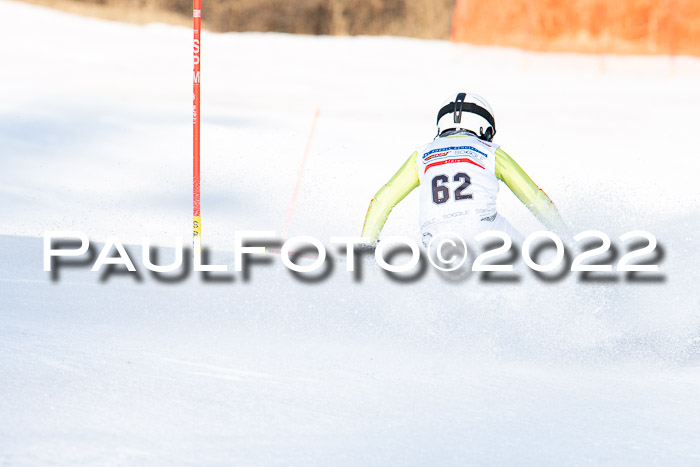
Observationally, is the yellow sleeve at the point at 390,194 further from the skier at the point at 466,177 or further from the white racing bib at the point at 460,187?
the white racing bib at the point at 460,187

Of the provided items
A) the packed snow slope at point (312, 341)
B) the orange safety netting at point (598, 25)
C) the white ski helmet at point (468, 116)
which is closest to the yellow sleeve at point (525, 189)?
the white ski helmet at point (468, 116)

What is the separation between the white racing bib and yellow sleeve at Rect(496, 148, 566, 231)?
0.04 meters

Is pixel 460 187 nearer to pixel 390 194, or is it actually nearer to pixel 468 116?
pixel 468 116

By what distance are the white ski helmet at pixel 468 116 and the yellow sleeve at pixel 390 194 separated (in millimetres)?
256

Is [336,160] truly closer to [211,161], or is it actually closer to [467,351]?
[211,161]

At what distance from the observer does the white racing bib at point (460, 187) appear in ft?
16.9

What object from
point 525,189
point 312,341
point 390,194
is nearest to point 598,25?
point 390,194

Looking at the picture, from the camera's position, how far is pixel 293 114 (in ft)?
49.6

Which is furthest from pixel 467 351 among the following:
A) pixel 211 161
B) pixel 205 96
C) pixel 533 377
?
pixel 205 96

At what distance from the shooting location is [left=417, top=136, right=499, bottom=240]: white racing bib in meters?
5.14

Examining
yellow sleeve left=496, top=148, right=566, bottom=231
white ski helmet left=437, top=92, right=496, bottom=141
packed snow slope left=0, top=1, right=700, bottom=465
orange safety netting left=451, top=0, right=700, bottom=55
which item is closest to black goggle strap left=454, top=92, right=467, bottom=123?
white ski helmet left=437, top=92, right=496, bottom=141

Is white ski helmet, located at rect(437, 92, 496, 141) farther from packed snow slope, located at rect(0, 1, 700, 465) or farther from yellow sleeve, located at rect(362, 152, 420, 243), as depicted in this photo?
packed snow slope, located at rect(0, 1, 700, 465)

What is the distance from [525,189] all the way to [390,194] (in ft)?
2.21

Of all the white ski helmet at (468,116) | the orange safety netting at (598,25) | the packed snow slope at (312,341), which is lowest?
the packed snow slope at (312,341)
